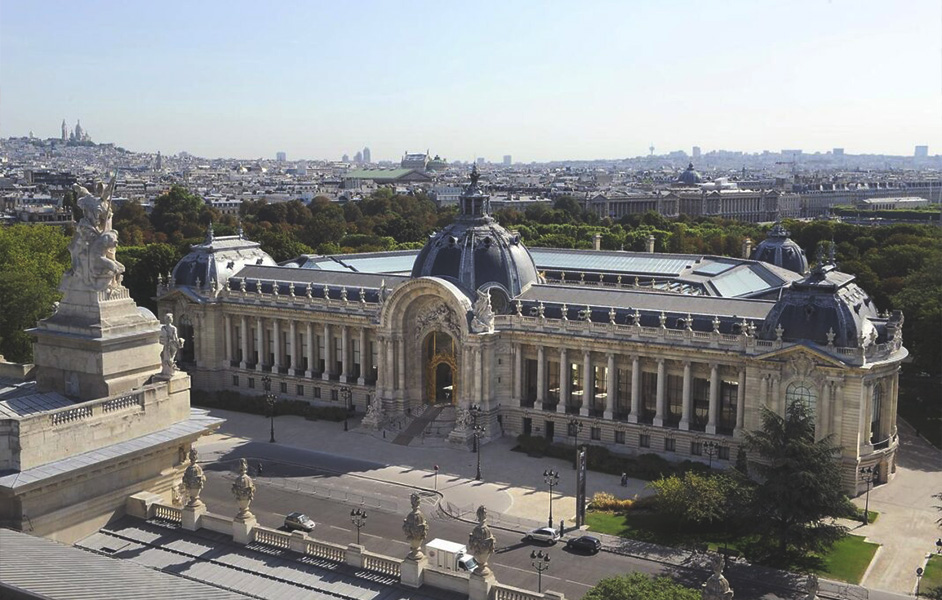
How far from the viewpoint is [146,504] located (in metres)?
→ 31.3

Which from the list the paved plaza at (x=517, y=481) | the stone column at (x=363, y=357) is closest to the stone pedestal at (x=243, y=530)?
the paved plaza at (x=517, y=481)

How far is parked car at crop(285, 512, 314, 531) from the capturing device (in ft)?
185

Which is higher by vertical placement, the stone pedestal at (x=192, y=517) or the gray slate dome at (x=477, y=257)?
the gray slate dome at (x=477, y=257)

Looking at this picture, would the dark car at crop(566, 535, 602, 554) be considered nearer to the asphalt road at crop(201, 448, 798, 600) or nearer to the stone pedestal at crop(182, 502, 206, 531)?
the asphalt road at crop(201, 448, 798, 600)

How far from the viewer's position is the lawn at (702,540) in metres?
53.4

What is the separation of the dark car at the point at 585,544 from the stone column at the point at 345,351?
36044mm

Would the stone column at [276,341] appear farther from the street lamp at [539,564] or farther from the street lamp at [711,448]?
the street lamp at [539,564]

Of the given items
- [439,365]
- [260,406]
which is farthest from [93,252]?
[260,406]

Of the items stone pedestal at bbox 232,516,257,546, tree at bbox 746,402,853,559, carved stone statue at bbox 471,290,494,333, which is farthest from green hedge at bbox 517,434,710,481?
stone pedestal at bbox 232,516,257,546

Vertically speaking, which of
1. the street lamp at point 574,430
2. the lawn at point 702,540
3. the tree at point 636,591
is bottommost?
the lawn at point 702,540

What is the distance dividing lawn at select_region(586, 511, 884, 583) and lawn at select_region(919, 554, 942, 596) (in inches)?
119

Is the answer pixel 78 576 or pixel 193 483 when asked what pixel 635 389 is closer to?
pixel 193 483

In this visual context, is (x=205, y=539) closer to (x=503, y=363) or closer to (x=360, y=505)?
(x=360, y=505)

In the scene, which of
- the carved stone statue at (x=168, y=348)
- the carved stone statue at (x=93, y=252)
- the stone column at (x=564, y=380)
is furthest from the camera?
the stone column at (x=564, y=380)
